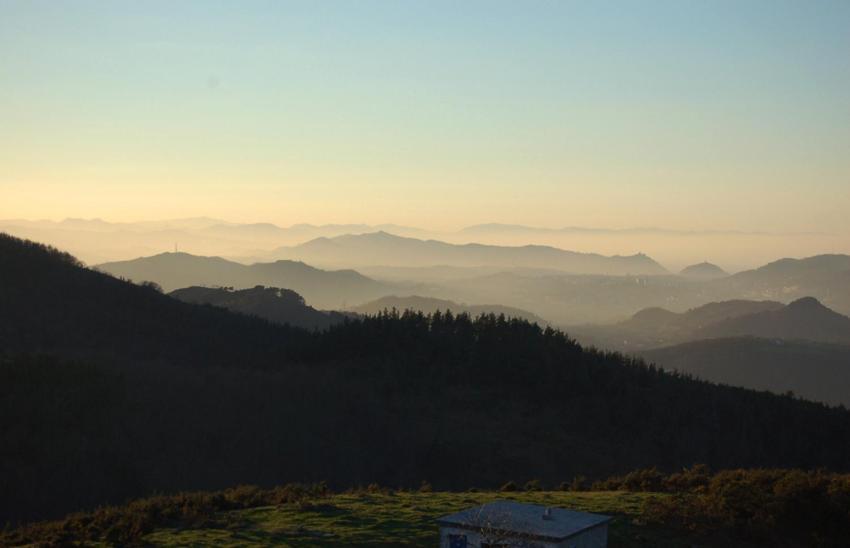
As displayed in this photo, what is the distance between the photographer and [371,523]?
95.9 ft

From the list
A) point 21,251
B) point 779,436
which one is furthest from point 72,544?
point 21,251

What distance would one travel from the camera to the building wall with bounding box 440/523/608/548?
72.8 feet

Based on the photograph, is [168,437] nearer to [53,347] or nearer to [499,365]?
[53,347]

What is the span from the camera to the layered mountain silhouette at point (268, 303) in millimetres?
171000

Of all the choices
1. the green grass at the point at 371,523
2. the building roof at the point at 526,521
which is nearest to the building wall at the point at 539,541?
the building roof at the point at 526,521

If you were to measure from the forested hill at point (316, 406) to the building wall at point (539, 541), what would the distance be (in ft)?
→ 103

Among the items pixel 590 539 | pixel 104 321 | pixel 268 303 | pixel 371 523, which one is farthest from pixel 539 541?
pixel 268 303

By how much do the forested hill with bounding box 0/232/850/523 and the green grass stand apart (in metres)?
22.3

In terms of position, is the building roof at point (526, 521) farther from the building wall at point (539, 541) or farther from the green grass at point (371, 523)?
the green grass at point (371, 523)

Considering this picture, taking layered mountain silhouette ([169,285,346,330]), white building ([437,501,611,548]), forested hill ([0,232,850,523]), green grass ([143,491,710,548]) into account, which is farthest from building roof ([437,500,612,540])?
layered mountain silhouette ([169,285,346,330])

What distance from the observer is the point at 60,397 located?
66438mm

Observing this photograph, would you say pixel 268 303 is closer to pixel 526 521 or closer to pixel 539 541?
pixel 526 521

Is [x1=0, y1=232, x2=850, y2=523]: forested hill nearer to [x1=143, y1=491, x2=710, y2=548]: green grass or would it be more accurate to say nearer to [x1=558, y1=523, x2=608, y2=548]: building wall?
[x1=143, y1=491, x2=710, y2=548]: green grass

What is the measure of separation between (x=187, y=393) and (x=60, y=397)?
1014cm
